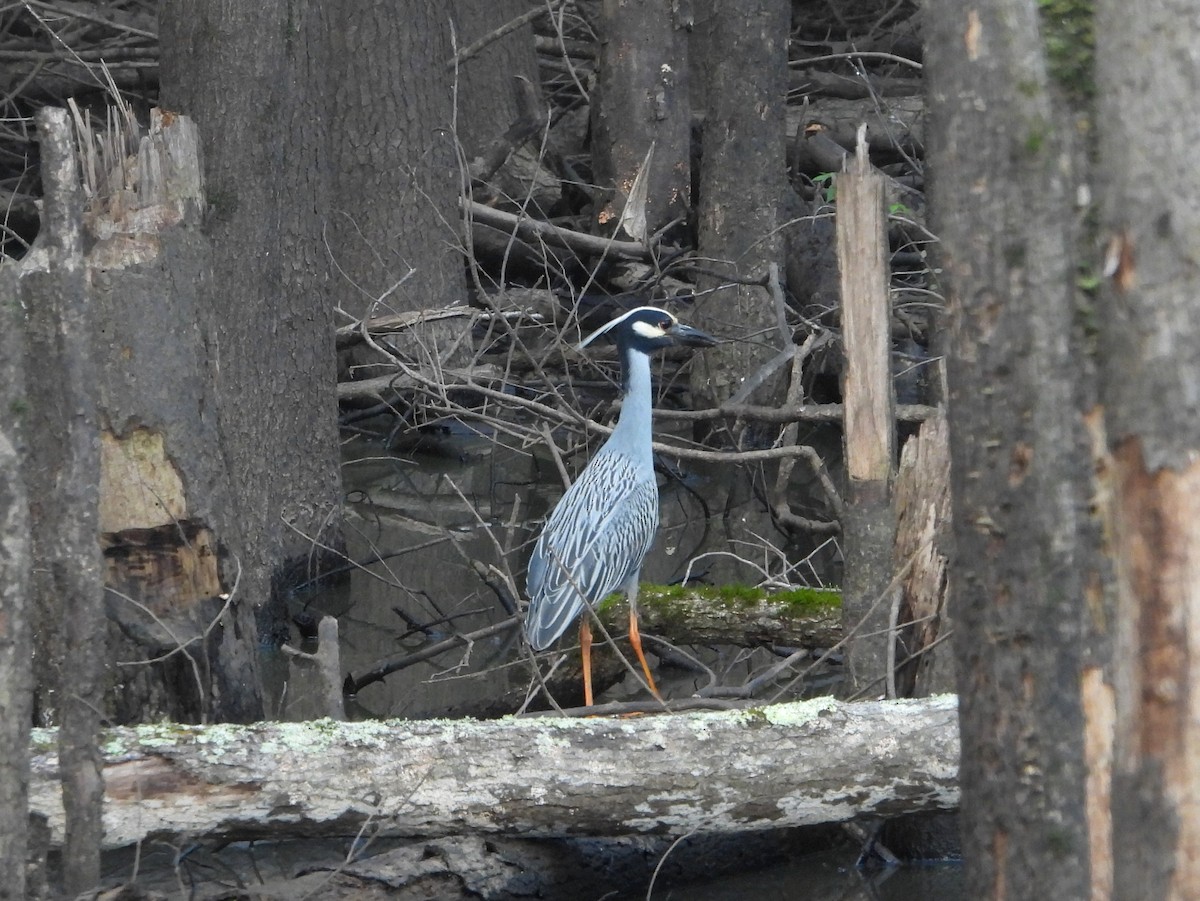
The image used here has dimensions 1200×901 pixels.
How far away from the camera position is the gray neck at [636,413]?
243 inches

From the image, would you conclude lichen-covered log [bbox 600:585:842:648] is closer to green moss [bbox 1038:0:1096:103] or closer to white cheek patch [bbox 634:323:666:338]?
white cheek patch [bbox 634:323:666:338]

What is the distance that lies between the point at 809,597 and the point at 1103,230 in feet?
11.9

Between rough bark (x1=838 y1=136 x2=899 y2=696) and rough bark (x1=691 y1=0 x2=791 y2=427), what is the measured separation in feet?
14.1

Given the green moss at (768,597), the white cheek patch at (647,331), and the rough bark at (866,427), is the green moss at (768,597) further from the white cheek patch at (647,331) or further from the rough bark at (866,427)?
the white cheek patch at (647,331)

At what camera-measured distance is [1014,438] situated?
1.84 metres

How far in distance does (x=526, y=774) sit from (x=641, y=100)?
7.12 meters

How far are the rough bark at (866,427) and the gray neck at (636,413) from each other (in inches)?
64.5

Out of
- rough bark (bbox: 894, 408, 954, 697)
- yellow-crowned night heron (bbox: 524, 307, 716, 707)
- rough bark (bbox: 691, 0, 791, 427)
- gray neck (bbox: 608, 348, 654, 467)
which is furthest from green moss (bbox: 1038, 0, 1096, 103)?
rough bark (bbox: 691, 0, 791, 427)

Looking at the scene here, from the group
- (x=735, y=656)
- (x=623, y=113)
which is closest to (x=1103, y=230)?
(x=735, y=656)

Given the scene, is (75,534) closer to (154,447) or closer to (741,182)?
(154,447)

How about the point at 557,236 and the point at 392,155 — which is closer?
the point at 392,155

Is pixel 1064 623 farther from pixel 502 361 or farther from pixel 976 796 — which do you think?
pixel 502 361

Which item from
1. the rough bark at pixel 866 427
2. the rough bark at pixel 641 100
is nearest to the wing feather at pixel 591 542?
the rough bark at pixel 866 427

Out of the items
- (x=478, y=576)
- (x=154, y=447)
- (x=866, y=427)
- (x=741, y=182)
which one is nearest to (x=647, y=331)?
(x=478, y=576)
